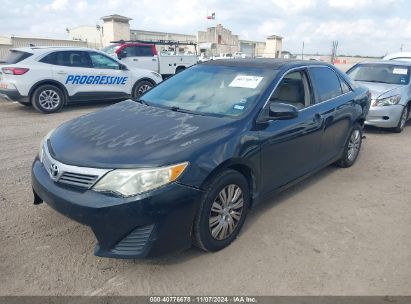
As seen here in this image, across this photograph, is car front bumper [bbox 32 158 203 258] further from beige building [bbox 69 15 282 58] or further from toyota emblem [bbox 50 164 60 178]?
beige building [bbox 69 15 282 58]

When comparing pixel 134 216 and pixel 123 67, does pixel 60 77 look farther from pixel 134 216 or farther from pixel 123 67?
pixel 134 216

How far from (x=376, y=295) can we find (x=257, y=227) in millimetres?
1204

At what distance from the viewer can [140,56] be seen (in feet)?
44.6

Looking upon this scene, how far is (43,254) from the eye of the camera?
295 centimetres

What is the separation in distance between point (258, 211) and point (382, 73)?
6329mm

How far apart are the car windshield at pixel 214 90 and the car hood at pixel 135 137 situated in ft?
0.70

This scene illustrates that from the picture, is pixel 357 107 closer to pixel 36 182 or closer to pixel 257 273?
pixel 257 273

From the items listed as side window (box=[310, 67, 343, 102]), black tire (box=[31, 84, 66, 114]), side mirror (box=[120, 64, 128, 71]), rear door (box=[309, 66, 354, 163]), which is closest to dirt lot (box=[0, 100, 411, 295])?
rear door (box=[309, 66, 354, 163])

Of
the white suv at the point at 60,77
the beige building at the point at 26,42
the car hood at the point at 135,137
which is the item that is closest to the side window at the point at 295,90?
the car hood at the point at 135,137

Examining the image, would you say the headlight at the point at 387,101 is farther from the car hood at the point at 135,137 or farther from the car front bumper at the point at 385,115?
the car hood at the point at 135,137

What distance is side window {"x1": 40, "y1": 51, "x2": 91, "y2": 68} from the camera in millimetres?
8602

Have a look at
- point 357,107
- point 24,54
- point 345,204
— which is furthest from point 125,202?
point 24,54

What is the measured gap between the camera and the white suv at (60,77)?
8.21 meters

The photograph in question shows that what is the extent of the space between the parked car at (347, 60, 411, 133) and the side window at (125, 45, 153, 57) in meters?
7.92
